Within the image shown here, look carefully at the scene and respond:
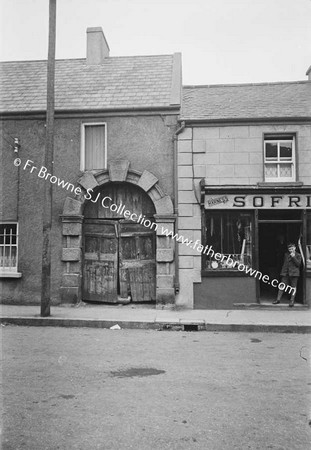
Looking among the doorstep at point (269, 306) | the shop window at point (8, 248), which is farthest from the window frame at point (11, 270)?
the doorstep at point (269, 306)

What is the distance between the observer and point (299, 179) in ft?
38.9

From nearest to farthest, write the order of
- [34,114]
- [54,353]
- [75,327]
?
[54,353], [75,327], [34,114]

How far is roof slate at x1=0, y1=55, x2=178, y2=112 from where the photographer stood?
→ 12.6 m

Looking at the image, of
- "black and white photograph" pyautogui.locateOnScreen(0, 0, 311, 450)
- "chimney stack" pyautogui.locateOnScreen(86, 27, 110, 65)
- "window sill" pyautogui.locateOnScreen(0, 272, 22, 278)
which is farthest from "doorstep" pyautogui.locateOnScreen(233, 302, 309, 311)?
"chimney stack" pyautogui.locateOnScreen(86, 27, 110, 65)

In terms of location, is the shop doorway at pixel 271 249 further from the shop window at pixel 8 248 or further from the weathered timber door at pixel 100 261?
the shop window at pixel 8 248

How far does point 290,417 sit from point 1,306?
9414 millimetres

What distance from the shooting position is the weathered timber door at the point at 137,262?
12.5 m

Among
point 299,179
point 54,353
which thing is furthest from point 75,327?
point 299,179

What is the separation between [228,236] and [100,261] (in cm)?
377

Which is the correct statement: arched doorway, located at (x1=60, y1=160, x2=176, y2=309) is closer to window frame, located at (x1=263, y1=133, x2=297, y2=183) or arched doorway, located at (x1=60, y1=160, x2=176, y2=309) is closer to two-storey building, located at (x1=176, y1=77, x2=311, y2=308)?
two-storey building, located at (x1=176, y1=77, x2=311, y2=308)

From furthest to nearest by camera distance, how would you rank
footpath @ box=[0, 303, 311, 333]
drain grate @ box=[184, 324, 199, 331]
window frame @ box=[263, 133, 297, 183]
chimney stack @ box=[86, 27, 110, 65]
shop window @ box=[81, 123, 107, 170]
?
chimney stack @ box=[86, 27, 110, 65]
shop window @ box=[81, 123, 107, 170]
window frame @ box=[263, 133, 297, 183]
drain grate @ box=[184, 324, 199, 331]
footpath @ box=[0, 303, 311, 333]

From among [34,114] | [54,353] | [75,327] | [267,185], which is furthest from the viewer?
[34,114]

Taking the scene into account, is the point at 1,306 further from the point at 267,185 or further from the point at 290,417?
the point at 290,417

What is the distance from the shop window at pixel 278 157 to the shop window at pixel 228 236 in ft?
4.48
